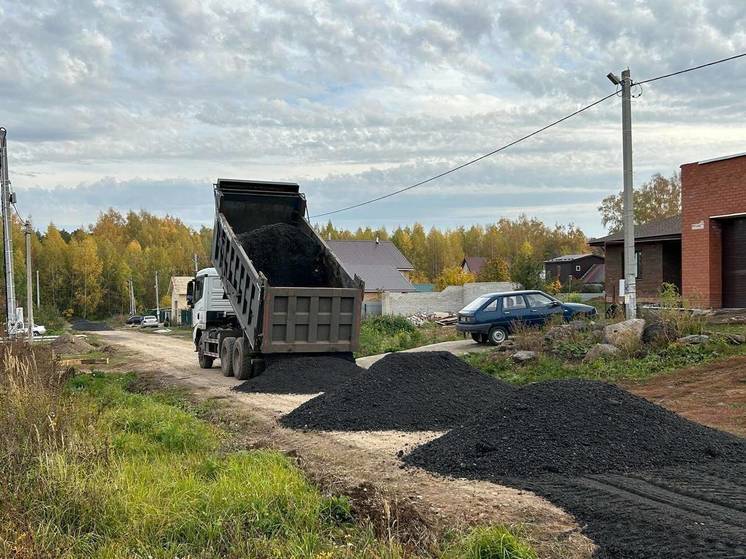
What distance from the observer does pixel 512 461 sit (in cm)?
773

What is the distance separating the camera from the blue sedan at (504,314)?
23.3m

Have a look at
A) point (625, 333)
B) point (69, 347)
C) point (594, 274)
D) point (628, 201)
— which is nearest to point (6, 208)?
point (69, 347)

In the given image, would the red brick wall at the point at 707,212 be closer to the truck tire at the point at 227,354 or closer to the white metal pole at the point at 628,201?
the white metal pole at the point at 628,201

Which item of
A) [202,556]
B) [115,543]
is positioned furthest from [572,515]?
[115,543]

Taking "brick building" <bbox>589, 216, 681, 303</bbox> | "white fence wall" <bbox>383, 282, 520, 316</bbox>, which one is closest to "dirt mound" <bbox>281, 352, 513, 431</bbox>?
"brick building" <bbox>589, 216, 681, 303</bbox>

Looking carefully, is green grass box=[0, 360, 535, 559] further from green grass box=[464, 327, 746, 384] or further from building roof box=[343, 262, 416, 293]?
building roof box=[343, 262, 416, 293]

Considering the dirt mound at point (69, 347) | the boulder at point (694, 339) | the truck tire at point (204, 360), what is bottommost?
the dirt mound at point (69, 347)

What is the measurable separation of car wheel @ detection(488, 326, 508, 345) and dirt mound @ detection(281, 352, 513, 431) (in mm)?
10396

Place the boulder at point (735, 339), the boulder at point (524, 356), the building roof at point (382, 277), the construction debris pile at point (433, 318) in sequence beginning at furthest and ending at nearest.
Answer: the building roof at point (382, 277)
the construction debris pile at point (433, 318)
the boulder at point (524, 356)
the boulder at point (735, 339)

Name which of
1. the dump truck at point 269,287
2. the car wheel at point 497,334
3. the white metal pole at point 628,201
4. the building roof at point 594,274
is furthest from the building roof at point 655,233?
the building roof at point 594,274

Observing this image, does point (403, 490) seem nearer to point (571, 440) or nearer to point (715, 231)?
point (571, 440)

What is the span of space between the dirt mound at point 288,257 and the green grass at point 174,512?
9.80m

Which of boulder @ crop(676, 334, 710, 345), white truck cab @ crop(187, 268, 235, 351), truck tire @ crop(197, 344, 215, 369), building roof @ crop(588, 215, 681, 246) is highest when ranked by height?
building roof @ crop(588, 215, 681, 246)

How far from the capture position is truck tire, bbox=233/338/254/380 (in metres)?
17.2
